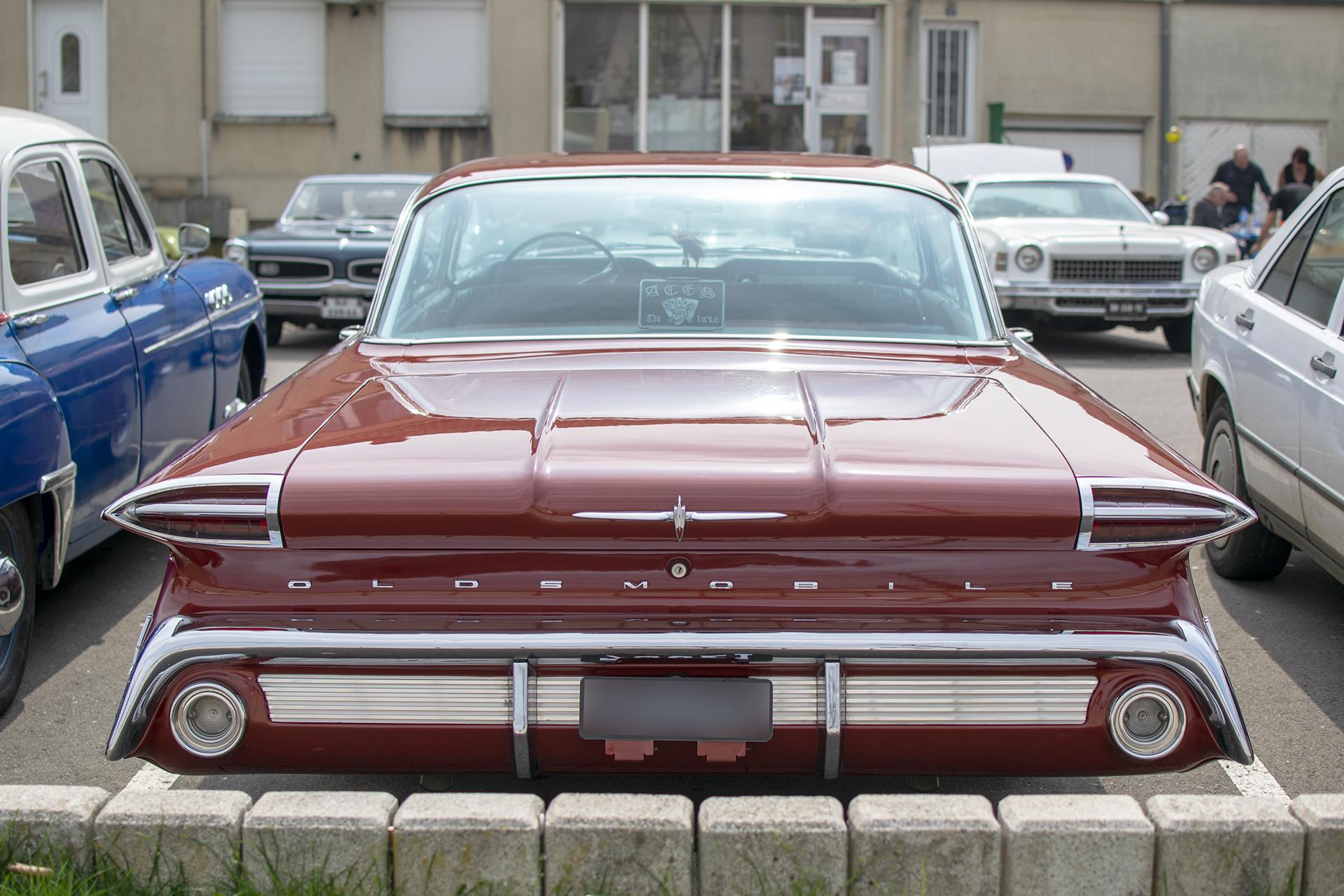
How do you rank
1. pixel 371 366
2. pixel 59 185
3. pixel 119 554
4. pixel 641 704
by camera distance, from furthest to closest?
pixel 119 554
pixel 59 185
pixel 371 366
pixel 641 704

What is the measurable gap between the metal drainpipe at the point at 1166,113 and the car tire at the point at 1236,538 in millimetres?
16247

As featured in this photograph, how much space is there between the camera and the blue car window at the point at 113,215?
5.09 meters

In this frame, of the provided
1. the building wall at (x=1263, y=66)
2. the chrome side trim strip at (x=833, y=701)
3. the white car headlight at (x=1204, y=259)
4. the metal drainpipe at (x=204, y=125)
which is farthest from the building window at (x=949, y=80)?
the chrome side trim strip at (x=833, y=701)

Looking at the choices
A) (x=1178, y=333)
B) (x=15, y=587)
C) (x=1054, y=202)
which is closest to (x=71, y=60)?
(x=1054, y=202)

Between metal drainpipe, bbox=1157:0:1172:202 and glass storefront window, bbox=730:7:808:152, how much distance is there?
18.2 feet

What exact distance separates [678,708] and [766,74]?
1772 cm

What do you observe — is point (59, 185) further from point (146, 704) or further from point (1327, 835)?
point (1327, 835)

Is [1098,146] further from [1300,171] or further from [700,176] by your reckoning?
[700,176]

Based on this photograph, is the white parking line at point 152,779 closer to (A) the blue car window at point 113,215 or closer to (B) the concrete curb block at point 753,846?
(B) the concrete curb block at point 753,846

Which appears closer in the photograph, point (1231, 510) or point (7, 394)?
point (1231, 510)

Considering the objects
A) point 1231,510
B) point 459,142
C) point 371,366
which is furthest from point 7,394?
point 459,142

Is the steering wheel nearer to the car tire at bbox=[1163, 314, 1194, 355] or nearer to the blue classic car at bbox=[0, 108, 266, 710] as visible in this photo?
the blue classic car at bbox=[0, 108, 266, 710]

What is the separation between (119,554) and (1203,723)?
4480mm

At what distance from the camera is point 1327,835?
2371 millimetres
